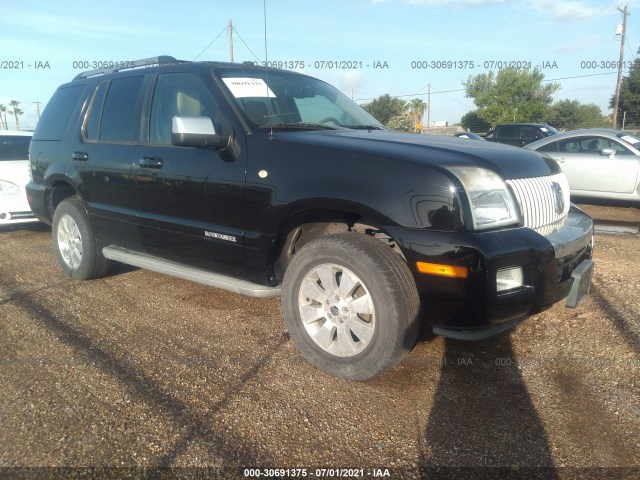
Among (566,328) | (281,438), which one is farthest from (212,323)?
(566,328)

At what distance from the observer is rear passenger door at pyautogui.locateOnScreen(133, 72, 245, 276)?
3463 millimetres

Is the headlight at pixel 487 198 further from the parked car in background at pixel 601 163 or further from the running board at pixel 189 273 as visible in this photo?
the parked car in background at pixel 601 163

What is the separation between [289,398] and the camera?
2.82 metres

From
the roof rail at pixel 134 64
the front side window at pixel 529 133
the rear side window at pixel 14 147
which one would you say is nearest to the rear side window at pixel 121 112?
the roof rail at pixel 134 64

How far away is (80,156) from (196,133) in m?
1.86

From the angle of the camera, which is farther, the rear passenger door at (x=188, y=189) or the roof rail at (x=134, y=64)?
the roof rail at (x=134, y=64)

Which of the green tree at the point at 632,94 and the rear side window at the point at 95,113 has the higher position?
the green tree at the point at 632,94

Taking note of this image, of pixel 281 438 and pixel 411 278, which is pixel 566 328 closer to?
pixel 411 278

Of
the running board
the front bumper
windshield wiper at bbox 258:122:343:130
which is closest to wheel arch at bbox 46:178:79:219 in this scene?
the running board

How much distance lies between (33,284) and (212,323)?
2.16 m

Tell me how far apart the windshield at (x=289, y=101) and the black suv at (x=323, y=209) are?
16 millimetres

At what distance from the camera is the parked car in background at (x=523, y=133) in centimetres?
1666

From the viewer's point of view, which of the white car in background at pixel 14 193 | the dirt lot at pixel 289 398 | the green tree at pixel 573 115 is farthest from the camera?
the green tree at pixel 573 115

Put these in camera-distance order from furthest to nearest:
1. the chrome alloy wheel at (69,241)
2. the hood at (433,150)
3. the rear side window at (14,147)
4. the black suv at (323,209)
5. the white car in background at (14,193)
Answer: the rear side window at (14,147) → the white car in background at (14,193) → the chrome alloy wheel at (69,241) → the hood at (433,150) → the black suv at (323,209)
